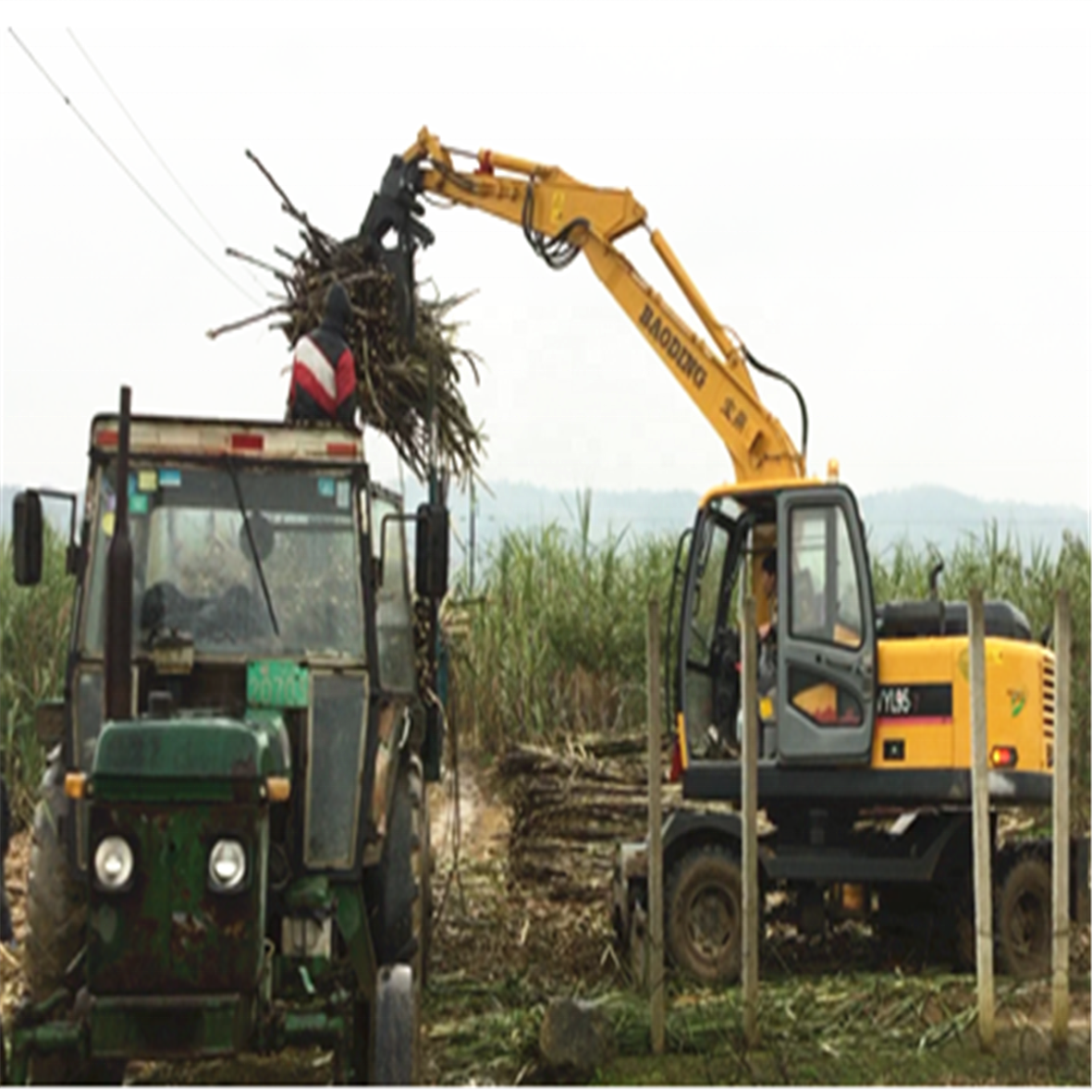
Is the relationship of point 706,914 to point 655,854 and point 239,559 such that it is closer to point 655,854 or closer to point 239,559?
point 655,854

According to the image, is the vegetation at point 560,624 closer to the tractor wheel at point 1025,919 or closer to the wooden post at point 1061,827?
the tractor wheel at point 1025,919

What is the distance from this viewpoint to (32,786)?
1508cm

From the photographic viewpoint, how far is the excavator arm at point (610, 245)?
480 inches

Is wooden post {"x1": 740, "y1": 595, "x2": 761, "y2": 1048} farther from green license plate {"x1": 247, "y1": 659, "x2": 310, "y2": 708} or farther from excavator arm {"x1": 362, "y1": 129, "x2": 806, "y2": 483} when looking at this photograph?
excavator arm {"x1": 362, "y1": 129, "x2": 806, "y2": 483}

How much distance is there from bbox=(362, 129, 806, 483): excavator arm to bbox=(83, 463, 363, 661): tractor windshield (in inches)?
170

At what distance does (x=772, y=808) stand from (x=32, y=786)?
253 inches

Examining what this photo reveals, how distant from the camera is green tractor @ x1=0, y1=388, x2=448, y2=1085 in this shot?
21.3 feet

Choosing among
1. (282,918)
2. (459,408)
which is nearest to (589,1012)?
(282,918)

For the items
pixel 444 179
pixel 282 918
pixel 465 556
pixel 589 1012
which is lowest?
pixel 589 1012

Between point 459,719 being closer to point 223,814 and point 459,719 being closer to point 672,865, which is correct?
point 672,865

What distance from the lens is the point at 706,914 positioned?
438 inches

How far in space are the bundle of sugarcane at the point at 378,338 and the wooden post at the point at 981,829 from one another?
3684 mm

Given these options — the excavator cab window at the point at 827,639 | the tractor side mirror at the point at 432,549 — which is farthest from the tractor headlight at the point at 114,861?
the excavator cab window at the point at 827,639

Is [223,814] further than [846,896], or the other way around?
[846,896]
